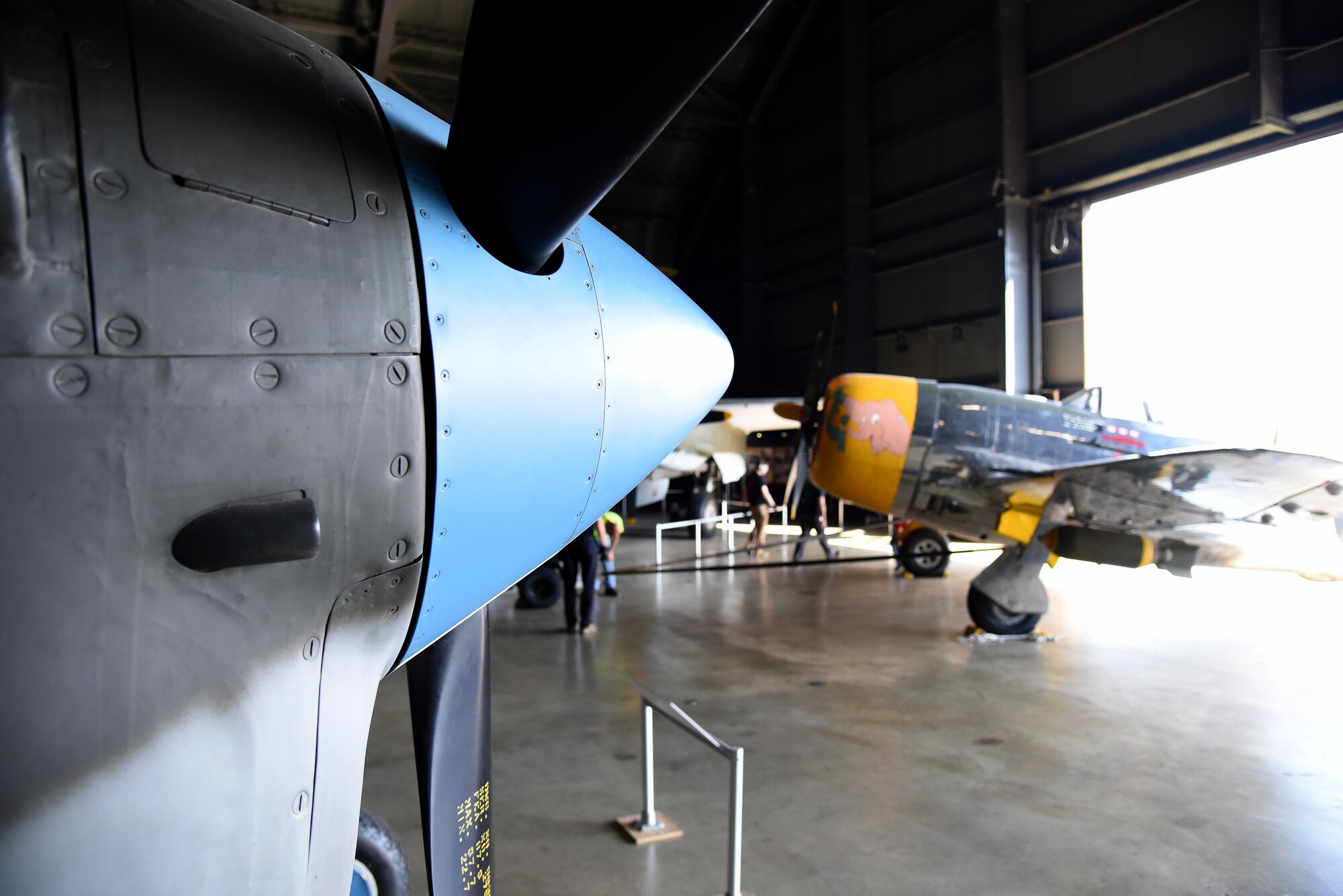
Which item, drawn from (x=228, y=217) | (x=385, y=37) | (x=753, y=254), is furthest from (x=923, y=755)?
(x=753, y=254)

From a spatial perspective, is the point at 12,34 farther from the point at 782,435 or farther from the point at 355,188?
the point at 782,435

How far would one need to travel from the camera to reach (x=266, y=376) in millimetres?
1254

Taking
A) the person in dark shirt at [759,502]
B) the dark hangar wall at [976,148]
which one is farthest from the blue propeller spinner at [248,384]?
the dark hangar wall at [976,148]

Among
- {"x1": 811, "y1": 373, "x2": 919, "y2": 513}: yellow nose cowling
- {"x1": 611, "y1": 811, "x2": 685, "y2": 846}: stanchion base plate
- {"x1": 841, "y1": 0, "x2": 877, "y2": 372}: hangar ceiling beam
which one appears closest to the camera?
{"x1": 611, "y1": 811, "x2": 685, "y2": 846}: stanchion base plate

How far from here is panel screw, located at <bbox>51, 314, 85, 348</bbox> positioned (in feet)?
3.60

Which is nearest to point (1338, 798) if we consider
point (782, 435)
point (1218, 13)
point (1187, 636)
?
point (1187, 636)

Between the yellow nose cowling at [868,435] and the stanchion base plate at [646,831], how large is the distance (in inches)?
168

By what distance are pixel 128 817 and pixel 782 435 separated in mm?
17777

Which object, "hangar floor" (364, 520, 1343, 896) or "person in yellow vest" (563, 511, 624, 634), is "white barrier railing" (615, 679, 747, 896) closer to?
"hangar floor" (364, 520, 1343, 896)

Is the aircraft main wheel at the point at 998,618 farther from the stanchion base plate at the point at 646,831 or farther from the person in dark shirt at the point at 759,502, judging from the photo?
the person in dark shirt at the point at 759,502

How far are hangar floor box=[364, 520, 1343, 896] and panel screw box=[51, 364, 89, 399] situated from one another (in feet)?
9.22

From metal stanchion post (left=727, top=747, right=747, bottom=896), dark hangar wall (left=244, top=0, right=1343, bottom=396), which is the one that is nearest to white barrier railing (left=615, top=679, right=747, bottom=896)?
metal stanchion post (left=727, top=747, right=747, bottom=896)

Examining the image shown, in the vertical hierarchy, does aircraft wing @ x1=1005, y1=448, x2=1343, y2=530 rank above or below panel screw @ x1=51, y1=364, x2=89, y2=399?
below

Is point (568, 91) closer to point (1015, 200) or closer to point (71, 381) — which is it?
point (71, 381)
